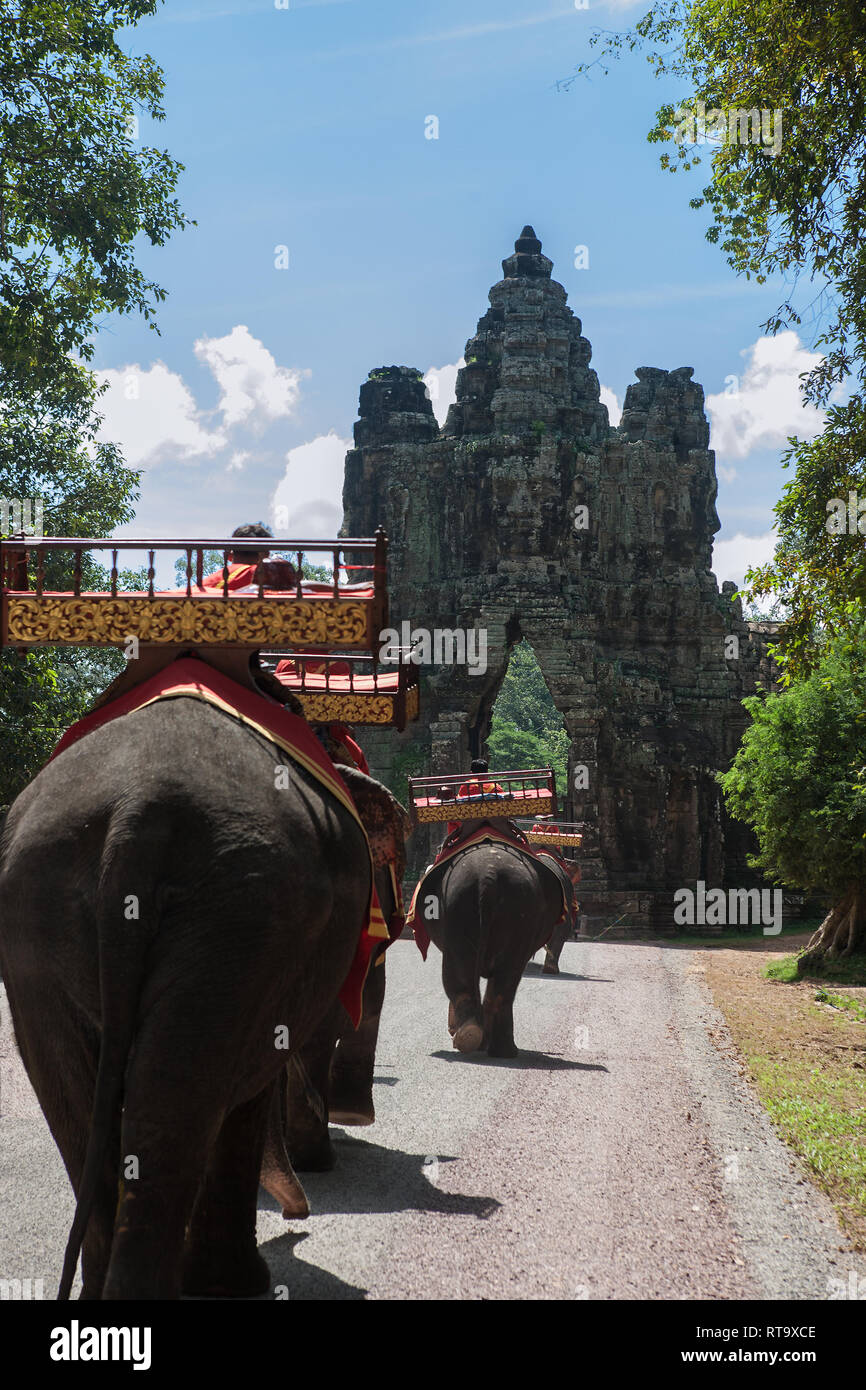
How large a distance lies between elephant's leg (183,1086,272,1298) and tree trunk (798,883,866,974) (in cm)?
1662

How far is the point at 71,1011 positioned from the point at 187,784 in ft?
2.28

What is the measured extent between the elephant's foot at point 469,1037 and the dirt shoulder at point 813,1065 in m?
2.27

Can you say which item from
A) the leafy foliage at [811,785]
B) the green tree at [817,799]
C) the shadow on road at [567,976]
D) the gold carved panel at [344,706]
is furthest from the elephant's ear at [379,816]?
the green tree at [817,799]

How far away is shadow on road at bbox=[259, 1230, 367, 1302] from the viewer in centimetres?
431

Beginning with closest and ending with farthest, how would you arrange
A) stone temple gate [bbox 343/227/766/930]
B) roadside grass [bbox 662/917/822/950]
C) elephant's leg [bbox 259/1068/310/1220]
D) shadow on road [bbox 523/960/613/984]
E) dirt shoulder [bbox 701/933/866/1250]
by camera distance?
elephant's leg [bbox 259/1068/310/1220] < dirt shoulder [bbox 701/933/866/1250] < shadow on road [bbox 523/960/613/984] < roadside grass [bbox 662/917/822/950] < stone temple gate [bbox 343/227/766/930]

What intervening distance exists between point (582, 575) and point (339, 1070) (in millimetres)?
30639

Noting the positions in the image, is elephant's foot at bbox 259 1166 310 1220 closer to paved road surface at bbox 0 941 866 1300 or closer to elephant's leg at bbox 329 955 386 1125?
paved road surface at bbox 0 941 866 1300

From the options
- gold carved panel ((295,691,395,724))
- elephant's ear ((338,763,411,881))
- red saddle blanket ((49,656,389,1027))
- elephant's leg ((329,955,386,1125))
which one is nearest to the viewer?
red saddle blanket ((49,656,389,1027))

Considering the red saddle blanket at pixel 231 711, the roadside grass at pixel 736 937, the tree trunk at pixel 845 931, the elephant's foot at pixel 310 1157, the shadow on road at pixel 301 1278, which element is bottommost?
the roadside grass at pixel 736 937

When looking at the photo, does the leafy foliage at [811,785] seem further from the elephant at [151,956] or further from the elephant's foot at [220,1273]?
the elephant at [151,956]

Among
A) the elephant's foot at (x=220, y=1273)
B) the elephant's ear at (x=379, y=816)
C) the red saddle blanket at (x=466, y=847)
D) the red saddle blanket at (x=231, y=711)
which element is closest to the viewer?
the red saddle blanket at (x=231, y=711)

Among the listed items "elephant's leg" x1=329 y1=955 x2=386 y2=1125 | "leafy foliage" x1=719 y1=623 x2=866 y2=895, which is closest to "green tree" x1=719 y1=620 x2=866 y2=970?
"leafy foliage" x1=719 y1=623 x2=866 y2=895

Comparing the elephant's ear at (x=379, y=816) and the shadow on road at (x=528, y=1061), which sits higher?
the elephant's ear at (x=379, y=816)

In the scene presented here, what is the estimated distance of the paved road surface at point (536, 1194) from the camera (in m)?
4.66
